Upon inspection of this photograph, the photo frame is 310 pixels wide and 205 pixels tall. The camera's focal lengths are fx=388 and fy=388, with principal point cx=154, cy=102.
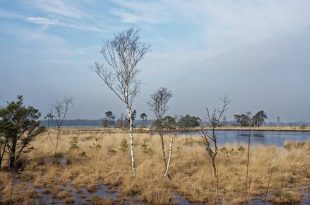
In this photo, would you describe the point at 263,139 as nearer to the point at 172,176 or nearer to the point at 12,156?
the point at 172,176

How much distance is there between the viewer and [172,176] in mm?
18547

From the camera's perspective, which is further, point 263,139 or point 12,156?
point 263,139

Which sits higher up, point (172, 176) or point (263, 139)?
point (263, 139)

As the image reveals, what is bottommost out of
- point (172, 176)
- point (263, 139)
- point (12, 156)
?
point (172, 176)

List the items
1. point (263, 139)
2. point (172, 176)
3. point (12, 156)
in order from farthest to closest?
point (263, 139) → point (12, 156) → point (172, 176)

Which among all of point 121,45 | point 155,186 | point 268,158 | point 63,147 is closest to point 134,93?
point 121,45

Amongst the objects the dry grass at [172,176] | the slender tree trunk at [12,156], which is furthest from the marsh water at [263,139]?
the slender tree trunk at [12,156]

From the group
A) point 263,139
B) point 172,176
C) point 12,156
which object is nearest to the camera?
point 172,176

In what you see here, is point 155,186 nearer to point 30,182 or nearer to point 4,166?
point 30,182

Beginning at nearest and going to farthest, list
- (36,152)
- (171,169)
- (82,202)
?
(82,202) < (171,169) < (36,152)

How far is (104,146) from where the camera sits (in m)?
31.8

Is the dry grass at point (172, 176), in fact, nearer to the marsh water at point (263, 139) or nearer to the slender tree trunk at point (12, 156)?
the slender tree trunk at point (12, 156)

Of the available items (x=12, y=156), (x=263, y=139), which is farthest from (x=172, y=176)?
(x=263, y=139)

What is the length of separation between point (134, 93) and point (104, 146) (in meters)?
14.7
